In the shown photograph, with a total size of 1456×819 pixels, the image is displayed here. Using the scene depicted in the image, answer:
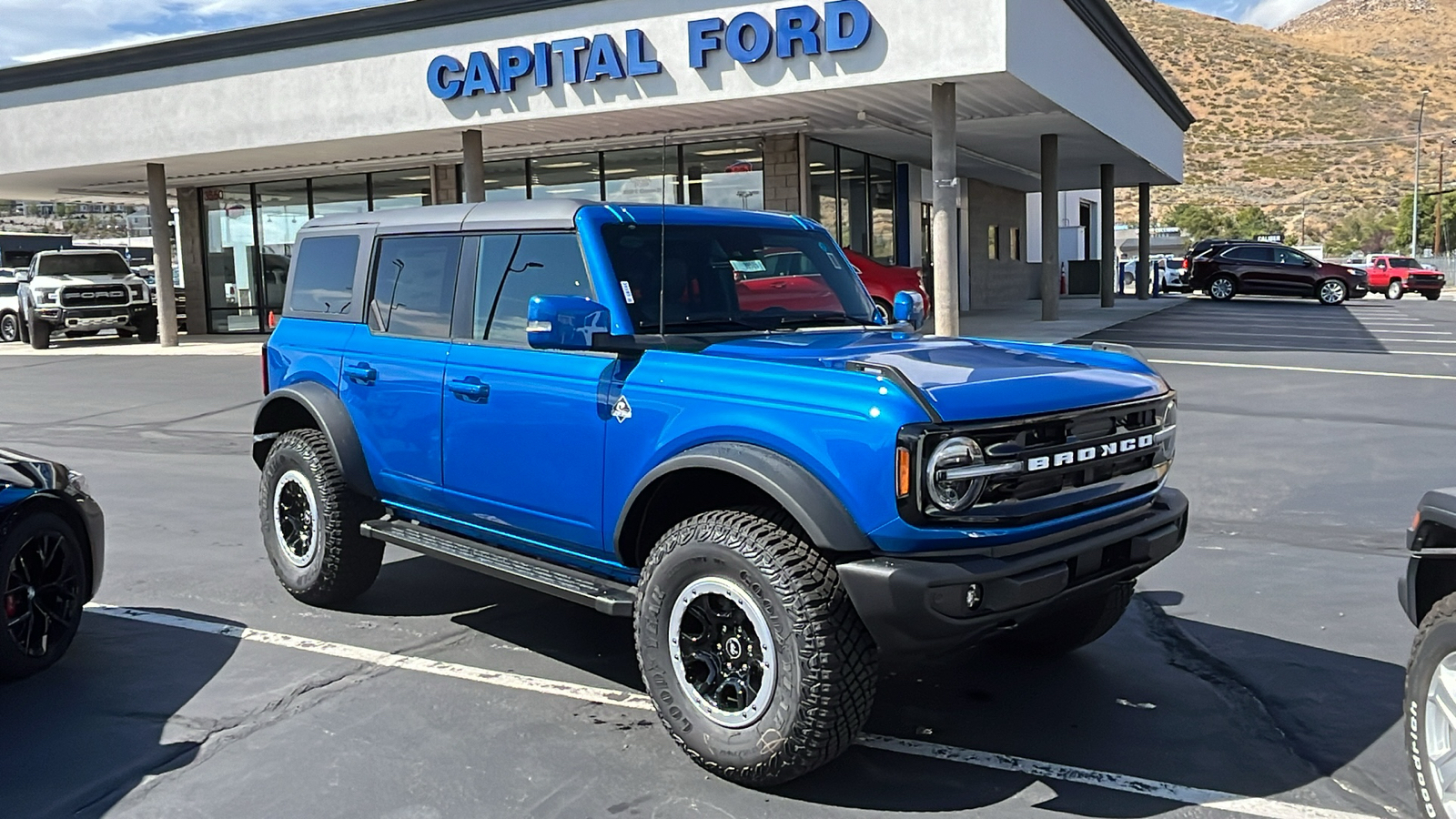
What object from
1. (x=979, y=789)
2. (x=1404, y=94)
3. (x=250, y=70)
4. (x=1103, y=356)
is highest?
(x=1404, y=94)

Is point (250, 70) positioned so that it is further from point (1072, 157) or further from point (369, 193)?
point (1072, 157)

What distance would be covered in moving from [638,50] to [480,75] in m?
2.93

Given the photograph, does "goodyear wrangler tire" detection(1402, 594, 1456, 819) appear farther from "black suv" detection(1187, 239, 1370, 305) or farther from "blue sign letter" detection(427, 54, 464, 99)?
"black suv" detection(1187, 239, 1370, 305)

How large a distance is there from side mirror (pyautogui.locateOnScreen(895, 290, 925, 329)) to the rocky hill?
81391mm

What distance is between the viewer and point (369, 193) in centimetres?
2800

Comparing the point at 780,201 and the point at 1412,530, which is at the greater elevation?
the point at 780,201

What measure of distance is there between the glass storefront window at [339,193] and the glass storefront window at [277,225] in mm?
428

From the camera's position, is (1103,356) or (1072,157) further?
(1072,157)

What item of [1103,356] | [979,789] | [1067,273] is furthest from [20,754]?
[1067,273]

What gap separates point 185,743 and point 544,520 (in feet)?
5.05

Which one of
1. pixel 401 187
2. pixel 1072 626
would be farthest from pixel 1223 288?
pixel 1072 626

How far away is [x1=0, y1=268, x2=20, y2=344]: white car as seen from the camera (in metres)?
29.7

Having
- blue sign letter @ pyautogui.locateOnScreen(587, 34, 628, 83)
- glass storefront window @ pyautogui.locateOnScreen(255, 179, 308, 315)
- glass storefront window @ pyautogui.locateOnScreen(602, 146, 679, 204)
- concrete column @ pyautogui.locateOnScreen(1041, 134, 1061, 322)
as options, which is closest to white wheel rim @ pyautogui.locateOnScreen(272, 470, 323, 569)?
blue sign letter @ pyautogui.locateOnScreen(587, 34, 628, 83)

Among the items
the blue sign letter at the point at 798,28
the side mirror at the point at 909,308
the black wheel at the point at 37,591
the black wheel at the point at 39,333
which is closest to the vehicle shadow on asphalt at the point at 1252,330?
the blue sign letter at the point at 798,28
